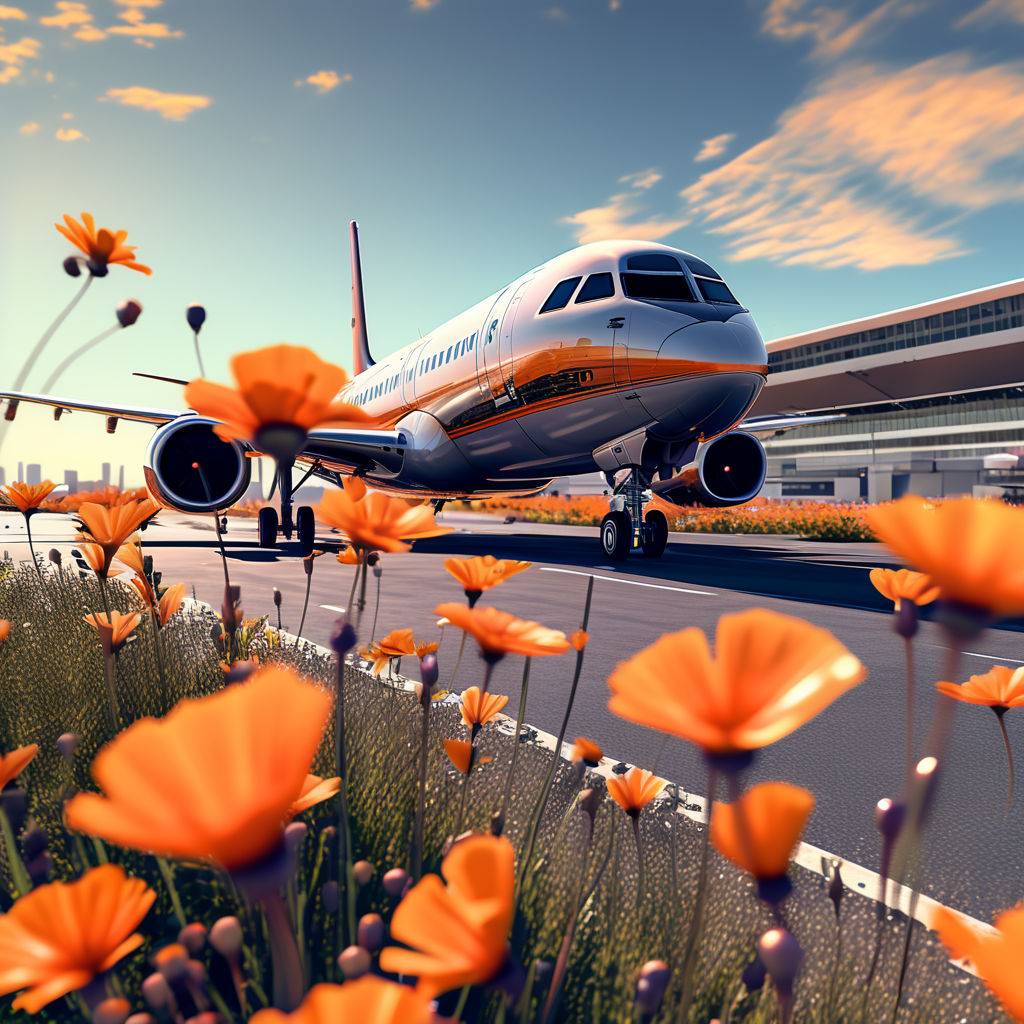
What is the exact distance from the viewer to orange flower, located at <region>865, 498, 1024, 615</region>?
0.50 metres

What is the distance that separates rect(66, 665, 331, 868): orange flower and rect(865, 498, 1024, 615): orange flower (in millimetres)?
392

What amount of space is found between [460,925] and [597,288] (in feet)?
32.0

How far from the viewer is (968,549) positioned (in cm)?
51

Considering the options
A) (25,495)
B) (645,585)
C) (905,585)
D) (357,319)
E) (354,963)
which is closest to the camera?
(354,963)

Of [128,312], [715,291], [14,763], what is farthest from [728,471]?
[14,763]

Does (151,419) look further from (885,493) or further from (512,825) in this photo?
(885,493)

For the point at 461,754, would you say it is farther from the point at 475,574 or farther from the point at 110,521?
the point at 110,521

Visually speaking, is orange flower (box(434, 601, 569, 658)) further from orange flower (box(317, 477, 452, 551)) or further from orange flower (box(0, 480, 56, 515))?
orange flower (box(0, 480, 56, 515))

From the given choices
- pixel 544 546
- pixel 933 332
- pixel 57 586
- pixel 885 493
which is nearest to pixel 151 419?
pixel 544 546

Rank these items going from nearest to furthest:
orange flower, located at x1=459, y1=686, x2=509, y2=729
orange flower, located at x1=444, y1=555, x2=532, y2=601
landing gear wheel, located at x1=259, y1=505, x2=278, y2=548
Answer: orange flower, located at x1=444, y1=555, x2=532, y2=601 → orange flower, located at x1=459, y1=686, x2=509, y2=729 → landing gear wheel, located at x1=259, y1=505, x2=278, y2=548

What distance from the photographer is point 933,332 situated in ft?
144

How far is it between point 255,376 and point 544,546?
509 inches

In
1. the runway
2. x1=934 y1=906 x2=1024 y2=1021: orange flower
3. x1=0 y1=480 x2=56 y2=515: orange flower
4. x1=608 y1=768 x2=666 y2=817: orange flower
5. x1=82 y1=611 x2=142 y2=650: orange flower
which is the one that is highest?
x1=0 y1=480 x2=56 y2=515: orange flower

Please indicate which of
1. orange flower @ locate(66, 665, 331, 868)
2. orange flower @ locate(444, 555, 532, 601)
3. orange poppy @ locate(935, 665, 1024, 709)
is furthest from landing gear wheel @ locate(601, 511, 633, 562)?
orange flower @ locate(66, 665, 331, 868)
